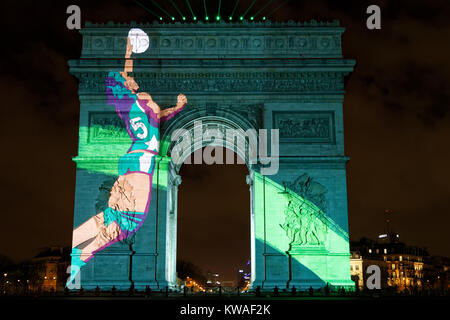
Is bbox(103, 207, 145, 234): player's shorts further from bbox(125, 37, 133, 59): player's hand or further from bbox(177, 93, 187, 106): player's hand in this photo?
bbox(125, 37, 133, 59): player's hand

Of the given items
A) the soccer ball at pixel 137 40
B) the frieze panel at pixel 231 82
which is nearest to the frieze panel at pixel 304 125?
the frieze panel at pixel 231 82

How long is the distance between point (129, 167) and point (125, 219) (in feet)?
8.25

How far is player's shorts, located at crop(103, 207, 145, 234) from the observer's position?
95.6ft

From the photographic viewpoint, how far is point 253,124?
30.4 meters

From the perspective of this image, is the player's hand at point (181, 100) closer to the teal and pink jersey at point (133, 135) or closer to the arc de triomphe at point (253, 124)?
the arc de triomphe at point (253, 124)

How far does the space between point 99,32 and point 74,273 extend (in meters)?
12.0

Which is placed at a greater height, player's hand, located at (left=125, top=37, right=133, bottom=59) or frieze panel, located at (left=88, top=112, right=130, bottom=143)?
player's hand, located at (left=125, top=37, right=133, bottom=59)

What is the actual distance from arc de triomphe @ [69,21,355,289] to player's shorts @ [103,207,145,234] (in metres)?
0.37

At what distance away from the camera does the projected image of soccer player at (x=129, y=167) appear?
28953 millimetres

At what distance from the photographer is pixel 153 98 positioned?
100ft

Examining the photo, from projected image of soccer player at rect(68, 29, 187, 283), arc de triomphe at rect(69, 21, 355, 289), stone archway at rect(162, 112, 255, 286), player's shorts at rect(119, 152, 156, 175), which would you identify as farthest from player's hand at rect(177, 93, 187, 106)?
player's shorts at rect(119, 152, 156, 175)

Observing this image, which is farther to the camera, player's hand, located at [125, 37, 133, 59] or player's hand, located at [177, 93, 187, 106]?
player's hand, located at [125, 37, 133, 59]

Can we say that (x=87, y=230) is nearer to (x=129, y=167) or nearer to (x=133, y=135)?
(x=129, y=167)
